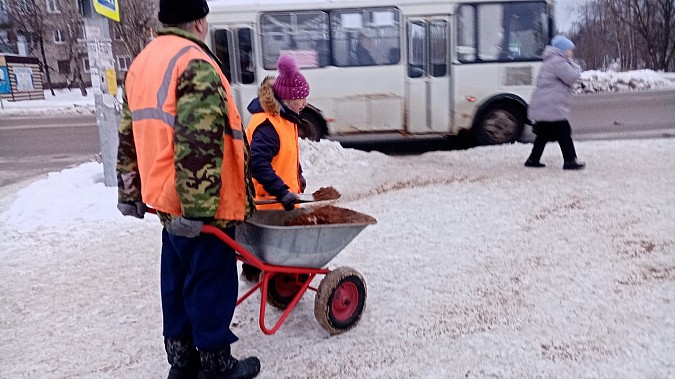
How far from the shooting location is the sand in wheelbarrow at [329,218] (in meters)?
3.37

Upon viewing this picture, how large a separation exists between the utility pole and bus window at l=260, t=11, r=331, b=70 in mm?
3553

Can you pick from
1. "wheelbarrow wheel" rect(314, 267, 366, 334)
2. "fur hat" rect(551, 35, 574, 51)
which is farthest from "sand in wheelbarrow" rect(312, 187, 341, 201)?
"fur hat" rect(551, 35, 574, 51)

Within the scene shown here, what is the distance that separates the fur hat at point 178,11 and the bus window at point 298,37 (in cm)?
779

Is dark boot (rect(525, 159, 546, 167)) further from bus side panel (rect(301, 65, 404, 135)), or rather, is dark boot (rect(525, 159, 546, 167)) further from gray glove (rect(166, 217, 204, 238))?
gray glove (rect(166, 217, 204, 238))

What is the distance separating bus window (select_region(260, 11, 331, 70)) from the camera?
34.1 ft

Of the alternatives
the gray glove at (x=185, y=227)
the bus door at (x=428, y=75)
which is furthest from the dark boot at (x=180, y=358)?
the bus door at (x=428, y=75)

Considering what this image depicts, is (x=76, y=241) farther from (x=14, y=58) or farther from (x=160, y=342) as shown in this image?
(x=14, y=58)

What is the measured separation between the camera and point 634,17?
122 feet

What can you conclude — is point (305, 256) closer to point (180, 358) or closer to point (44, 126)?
point (180, 358)

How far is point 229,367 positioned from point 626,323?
95.7 inches

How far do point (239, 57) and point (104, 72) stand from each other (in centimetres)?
360

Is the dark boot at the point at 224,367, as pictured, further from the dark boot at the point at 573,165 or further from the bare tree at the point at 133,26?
the bare tree at the point at 133,26

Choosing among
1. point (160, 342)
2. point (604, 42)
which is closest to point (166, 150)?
point (160, 342)

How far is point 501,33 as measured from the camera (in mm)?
10391
